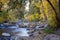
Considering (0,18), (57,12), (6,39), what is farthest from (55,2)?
(0,18)

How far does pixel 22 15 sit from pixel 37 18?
5493 mm

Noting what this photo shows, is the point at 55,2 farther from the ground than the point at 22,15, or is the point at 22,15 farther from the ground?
the point at 55,2

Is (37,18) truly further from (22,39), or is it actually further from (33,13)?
(22,39)

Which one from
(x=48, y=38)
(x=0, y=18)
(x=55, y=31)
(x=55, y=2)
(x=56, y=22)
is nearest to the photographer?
(x=48, y=38)

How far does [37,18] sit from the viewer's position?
2258 centimetres

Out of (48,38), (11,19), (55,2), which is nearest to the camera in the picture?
(48,38)

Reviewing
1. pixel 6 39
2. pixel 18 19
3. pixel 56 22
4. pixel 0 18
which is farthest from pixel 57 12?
pixel 18 19

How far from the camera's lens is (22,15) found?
27516 millimetres

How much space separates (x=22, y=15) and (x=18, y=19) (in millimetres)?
1246

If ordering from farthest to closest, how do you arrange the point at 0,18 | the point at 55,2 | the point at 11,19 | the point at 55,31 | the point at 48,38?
the point at 11,19 → the point at 0,18 → the point at 55,2 → the point at 55,31 → the point at 48,38

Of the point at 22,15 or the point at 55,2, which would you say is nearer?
the point at 55,2

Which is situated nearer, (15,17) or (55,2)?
(55,2)

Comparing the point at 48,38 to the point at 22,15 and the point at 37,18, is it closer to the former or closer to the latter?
the point at 37,18

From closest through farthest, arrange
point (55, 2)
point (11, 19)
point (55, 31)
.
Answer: point (55, 31)
point (55, 2)
point (11, 19)
